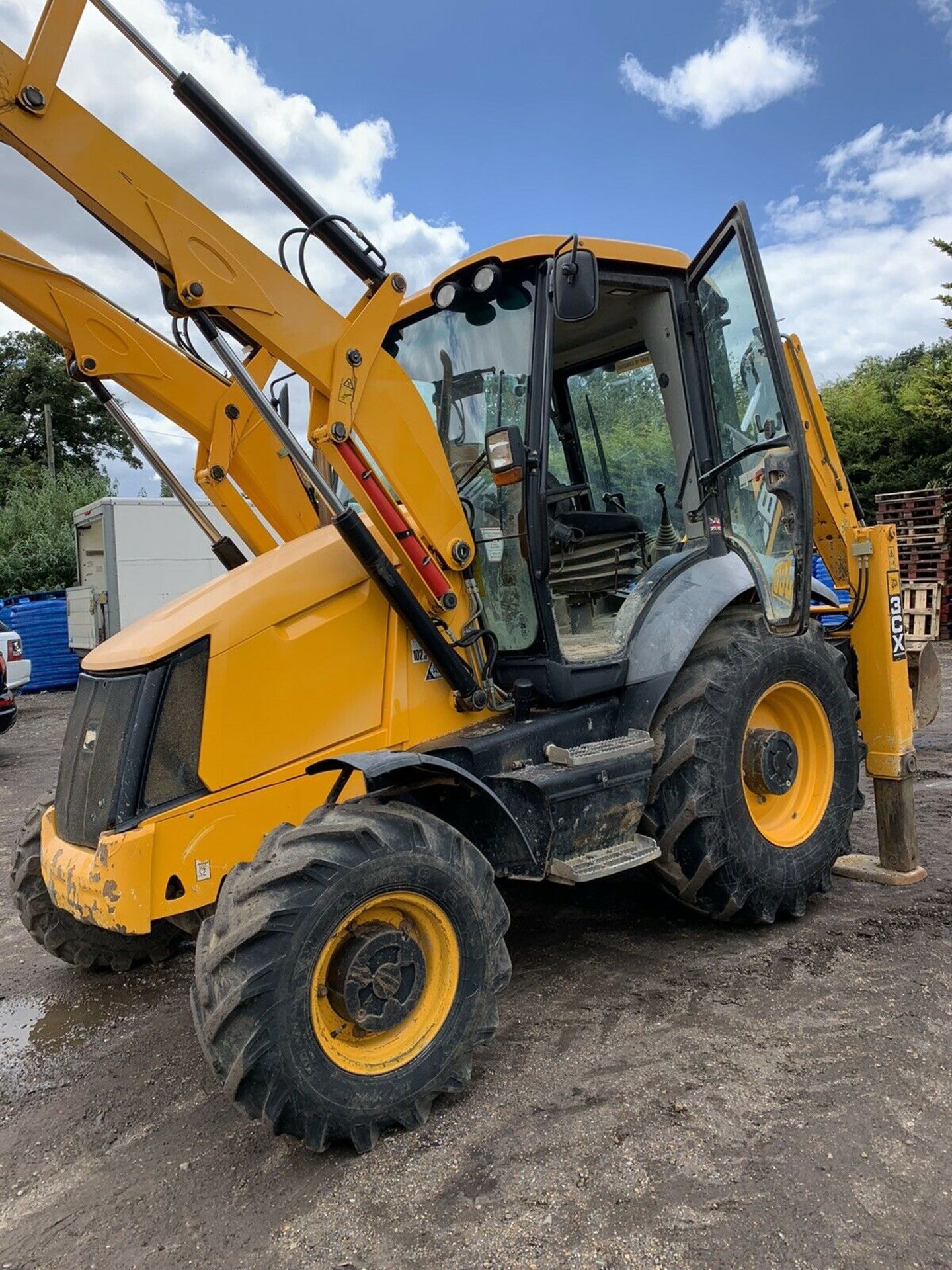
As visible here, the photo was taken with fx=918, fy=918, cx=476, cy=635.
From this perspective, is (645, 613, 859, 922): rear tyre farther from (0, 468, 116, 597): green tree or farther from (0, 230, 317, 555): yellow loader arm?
(0, 468, 116, 597): green tree

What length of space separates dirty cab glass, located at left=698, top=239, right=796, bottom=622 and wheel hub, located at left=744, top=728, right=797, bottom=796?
1.67 feet

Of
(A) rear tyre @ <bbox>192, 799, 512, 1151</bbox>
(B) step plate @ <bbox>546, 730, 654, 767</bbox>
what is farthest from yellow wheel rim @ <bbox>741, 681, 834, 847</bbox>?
(A) rear tyre @ <bbox>192, 799, 512, 1151</bbox>

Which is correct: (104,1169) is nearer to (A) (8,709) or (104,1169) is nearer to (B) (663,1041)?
(B) (663,1041)

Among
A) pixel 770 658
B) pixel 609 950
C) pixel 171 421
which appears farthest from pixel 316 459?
pixel 609 950

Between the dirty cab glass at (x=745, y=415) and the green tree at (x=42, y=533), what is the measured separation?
15.0 meters

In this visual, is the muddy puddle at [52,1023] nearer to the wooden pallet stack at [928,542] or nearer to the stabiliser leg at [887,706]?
the stabiliser leg at [887,706]

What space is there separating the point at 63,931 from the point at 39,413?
36.4 metres

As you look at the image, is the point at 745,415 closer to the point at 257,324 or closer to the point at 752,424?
the point at 752,424

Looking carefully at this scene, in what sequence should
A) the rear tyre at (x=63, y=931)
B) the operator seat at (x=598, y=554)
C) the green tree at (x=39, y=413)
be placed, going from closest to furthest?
the rear tyre at (x=63, y=931) < the operator seat at (x=598, y=554) < the green tree at (x=39, y=413)

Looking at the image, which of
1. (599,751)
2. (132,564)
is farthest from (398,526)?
(132,564)

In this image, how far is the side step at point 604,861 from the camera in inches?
129

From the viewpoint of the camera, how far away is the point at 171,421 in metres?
3.77

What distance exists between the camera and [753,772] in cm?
391

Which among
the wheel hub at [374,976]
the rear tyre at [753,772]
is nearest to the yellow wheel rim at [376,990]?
the wheel hub at [374,976]
